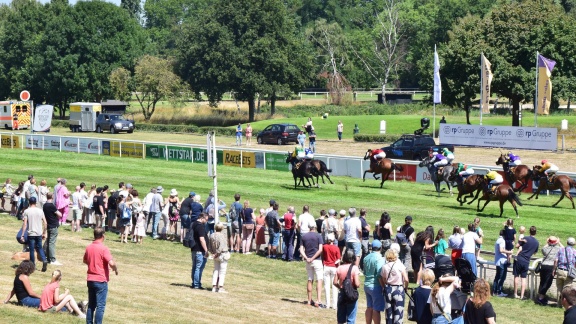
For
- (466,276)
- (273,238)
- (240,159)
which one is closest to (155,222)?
(273,238)

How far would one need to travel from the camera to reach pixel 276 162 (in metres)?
41.9

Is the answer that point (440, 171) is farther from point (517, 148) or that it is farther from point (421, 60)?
point (421, 60)

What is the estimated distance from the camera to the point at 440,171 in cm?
3294

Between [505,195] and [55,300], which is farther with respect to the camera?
[505,195]

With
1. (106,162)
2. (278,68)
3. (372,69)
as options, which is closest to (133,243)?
(106,162)

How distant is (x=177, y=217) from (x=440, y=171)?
10.6 meters

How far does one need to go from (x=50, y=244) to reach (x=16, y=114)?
2077 inches

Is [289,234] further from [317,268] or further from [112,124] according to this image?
[112,124]

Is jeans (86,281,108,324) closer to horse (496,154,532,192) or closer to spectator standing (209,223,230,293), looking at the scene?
spectator standing (209,223,230,293)

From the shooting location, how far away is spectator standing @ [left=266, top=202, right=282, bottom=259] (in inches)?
949

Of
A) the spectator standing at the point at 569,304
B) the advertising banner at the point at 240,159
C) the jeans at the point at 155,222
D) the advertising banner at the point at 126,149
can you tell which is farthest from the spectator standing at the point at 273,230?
the advertising banner at the point at 126,149

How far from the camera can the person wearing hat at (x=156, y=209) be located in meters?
26.8

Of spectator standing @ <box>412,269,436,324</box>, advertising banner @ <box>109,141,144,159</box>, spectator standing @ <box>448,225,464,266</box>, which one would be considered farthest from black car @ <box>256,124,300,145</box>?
spectator standing @ <box>412,269,436,324</box>

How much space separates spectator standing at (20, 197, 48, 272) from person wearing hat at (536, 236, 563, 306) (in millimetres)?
10786
